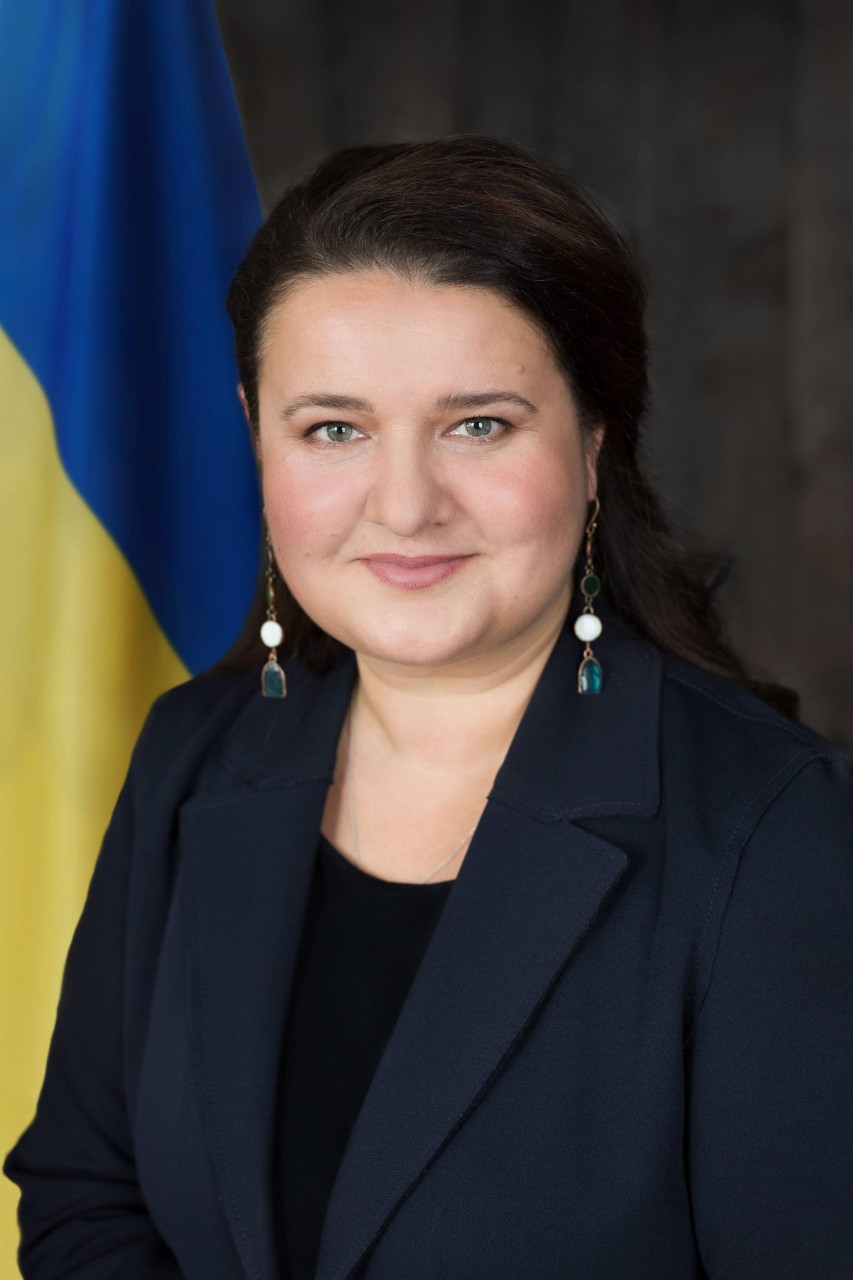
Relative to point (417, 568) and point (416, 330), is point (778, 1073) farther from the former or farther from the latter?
point (416, 330)

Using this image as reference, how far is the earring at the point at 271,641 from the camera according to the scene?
1.69m

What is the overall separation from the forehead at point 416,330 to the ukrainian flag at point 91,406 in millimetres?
399

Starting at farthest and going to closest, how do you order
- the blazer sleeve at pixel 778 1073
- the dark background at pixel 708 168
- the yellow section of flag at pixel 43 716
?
1. the dark background at pixel 708 168
2. the yellow section of flag at pixel 43 716
3. the blazer sleeve at pixel 778 1073

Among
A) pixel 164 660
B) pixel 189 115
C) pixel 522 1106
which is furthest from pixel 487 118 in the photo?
pixel 522 1106

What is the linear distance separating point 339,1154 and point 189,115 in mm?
1291

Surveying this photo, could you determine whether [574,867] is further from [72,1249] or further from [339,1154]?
[72,1249]

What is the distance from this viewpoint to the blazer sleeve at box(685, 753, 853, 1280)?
1.28m

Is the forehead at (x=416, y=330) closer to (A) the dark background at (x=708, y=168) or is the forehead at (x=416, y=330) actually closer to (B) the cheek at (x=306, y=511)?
(B) the cheek at (x=306, y=511)

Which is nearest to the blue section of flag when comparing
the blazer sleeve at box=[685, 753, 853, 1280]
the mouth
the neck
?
the neck

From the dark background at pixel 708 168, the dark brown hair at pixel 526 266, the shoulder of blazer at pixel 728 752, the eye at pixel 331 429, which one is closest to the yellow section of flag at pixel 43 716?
the dark brown hair at pixel 526 266

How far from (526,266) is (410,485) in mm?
257

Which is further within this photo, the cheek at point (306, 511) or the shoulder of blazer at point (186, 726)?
the shoulder of blazer at point (186, 726)

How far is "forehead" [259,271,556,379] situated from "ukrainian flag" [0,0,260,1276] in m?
0.40

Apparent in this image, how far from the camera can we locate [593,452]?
157cm
